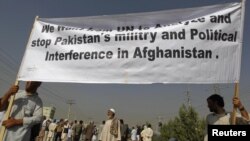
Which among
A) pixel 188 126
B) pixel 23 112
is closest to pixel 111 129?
pixel 23 112

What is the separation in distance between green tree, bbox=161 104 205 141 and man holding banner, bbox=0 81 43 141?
18.6 m

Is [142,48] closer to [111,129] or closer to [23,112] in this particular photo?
[23,112]

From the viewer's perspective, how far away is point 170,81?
15.8 ft

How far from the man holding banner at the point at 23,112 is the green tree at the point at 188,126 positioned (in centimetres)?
1864

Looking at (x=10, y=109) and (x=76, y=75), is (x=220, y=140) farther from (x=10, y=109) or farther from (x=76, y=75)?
(x=10, y=109)

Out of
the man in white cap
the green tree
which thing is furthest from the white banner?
the green tree

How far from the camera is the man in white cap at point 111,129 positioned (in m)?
9.77

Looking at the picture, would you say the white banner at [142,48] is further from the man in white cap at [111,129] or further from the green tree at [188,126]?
the green tree at [188,126]

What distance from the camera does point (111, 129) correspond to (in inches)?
385

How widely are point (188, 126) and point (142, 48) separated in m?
19.1

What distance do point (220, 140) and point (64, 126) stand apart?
739 inches

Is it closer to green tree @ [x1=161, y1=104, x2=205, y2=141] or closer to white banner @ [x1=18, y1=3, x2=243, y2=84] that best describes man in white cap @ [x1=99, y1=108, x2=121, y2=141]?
white banner @ [x1=18, y1=3, x2=243, y2=84]

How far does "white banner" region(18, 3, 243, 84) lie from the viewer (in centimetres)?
478

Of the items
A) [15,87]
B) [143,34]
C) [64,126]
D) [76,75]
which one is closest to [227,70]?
[143,34]
